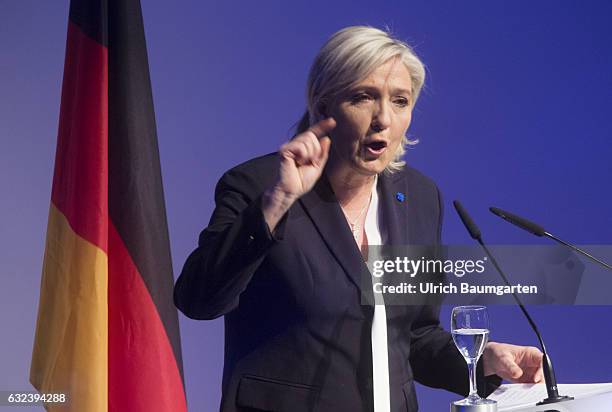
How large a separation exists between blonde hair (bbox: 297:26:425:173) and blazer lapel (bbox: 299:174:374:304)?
29cm

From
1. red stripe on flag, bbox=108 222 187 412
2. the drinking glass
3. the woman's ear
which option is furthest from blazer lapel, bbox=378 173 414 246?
red stripe on flag, bbox=108 222 187 412

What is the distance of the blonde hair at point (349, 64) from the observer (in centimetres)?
237

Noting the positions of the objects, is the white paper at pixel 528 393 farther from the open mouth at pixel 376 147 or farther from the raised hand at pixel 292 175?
the open mouth at pixel 376 147

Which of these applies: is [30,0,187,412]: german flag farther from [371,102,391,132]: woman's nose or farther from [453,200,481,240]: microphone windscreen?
[453,200,481,240]: microphone windscreen

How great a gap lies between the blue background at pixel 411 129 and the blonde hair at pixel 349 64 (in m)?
0.18

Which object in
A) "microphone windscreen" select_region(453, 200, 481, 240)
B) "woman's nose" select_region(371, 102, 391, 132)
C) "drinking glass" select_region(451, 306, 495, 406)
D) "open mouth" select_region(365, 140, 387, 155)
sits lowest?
"drinking glass" select_region(451, 306, 495, 406)

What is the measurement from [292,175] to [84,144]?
0.98m

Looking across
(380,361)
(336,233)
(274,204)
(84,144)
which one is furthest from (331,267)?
(84,144)

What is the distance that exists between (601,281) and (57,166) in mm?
1812

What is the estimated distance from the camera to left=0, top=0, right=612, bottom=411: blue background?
2.71m

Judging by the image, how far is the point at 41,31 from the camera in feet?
9.12

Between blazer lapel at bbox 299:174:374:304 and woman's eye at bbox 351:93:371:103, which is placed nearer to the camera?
blazer lapel at bbox 299:174:374:304

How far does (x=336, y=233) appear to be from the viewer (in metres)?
2.22

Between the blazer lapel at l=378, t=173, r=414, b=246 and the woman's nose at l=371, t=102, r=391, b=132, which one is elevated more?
the woman's nose at l=371, t=102, r=391, b=132
